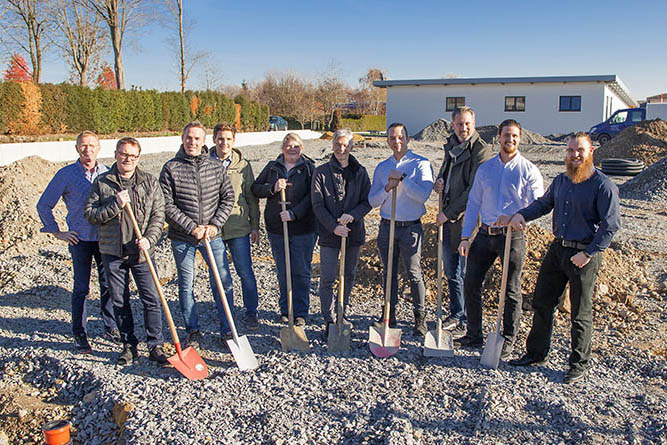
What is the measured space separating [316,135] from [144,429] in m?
33.7

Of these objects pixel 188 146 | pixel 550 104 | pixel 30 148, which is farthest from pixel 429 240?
pixel 550 104

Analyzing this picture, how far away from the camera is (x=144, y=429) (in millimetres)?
3238

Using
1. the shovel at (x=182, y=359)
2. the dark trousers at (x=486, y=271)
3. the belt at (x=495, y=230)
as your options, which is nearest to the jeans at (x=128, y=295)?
the shovel at (x=182, y=359)

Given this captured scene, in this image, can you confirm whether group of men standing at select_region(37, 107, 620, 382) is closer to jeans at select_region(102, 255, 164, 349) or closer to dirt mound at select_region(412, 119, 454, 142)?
jeans at select_region(102, 255, 164, 349)

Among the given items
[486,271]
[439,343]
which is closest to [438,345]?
[439,343]

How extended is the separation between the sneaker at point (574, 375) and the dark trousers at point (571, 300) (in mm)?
28

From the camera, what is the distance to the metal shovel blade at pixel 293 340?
14.3ft

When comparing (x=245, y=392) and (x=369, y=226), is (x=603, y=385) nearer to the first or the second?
(x=245, y=392)

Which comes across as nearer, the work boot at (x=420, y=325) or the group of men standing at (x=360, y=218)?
the group of men standing at (x=360, y=218)

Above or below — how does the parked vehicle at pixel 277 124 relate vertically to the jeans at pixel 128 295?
above

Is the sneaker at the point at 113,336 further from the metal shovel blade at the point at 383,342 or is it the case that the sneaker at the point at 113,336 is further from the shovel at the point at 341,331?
the metal shovel blade at the point at 383,342

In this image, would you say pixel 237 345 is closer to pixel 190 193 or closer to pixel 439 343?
pixel 190 193

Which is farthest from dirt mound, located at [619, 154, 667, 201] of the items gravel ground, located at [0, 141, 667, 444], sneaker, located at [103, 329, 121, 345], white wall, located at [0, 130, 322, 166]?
white wall, located at [0, 130, 322, 166]

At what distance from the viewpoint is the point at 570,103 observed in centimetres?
3209
